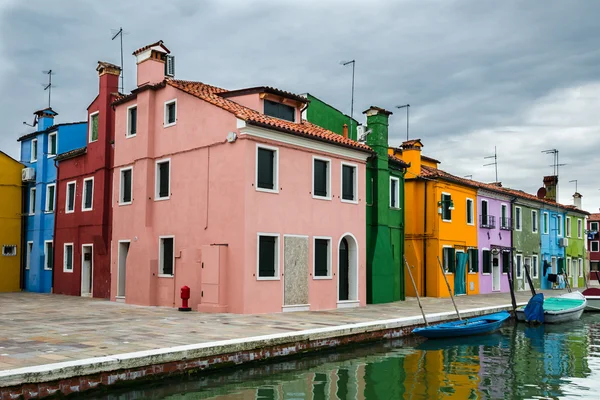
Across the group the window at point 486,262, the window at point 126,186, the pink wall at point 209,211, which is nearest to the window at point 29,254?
the pink wall at point 209,211

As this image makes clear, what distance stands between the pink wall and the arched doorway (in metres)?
0.29

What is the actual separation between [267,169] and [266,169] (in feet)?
0.14

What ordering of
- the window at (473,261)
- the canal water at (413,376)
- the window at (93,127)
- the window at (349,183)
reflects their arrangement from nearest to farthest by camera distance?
the canal water at (413,376)
the window at (349,183)
the window at (93,127)
the window at (473,261)

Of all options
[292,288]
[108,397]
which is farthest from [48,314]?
[108,397]

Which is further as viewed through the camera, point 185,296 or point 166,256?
point 166,256

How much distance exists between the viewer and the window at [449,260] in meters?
28.7

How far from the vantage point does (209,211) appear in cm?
1906

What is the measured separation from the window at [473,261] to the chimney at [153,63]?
59.0 ft

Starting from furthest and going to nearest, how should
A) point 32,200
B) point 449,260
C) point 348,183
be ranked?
point 32,200
point 449,260
point 348,183

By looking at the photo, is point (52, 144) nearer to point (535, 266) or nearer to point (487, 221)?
point (487, 221)

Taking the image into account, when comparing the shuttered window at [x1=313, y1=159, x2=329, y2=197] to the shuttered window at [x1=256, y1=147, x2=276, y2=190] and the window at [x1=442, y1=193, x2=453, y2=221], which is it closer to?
the shuttered window at [x1=256, y1=147, x2=276, y2=190]

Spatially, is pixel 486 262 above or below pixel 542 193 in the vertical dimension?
below

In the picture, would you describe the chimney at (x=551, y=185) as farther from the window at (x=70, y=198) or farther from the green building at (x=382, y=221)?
the window at (x=70, y=198)

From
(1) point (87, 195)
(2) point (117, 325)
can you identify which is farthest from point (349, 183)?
(1) point (87, 195)
